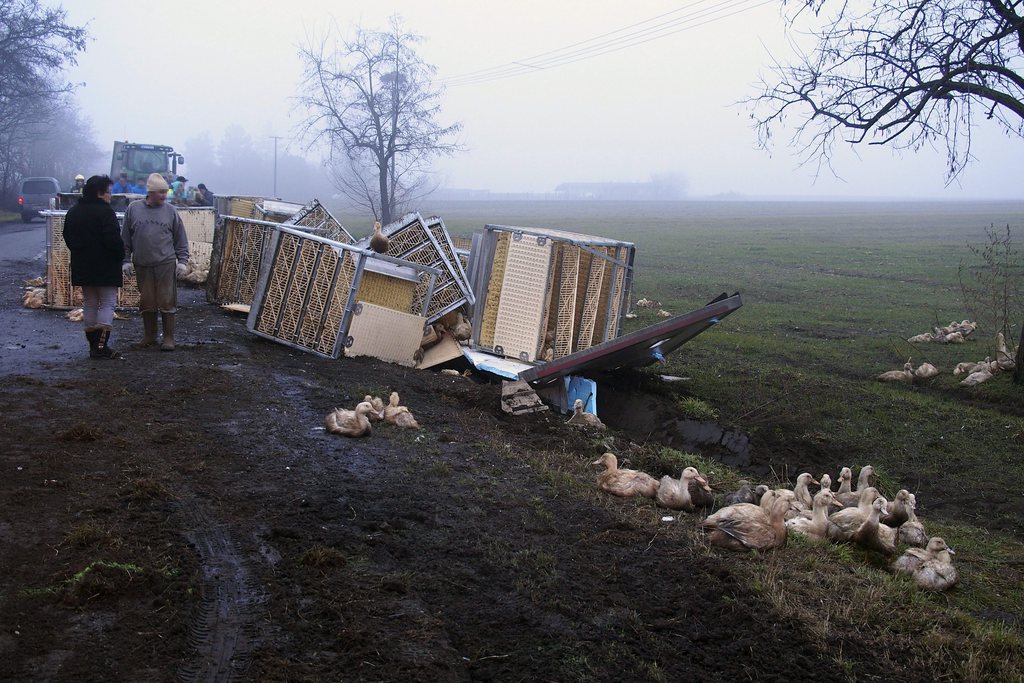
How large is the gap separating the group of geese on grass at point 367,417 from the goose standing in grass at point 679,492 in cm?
245

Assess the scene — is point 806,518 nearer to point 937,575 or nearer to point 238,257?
point 937,575

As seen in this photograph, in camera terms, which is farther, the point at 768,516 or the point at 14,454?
the point at 14,454

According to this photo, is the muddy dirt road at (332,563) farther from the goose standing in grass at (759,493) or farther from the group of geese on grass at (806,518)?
the goose standing in grass at (759,493)

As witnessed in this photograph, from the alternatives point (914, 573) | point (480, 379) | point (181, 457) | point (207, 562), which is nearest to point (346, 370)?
point (480, 379)

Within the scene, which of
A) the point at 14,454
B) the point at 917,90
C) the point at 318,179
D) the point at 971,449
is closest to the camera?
the point at 14,454

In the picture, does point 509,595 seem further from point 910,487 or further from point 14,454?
point 910,487

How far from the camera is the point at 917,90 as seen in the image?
35.7 ft

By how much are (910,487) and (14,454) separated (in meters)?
7.52

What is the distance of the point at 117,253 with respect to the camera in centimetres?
934

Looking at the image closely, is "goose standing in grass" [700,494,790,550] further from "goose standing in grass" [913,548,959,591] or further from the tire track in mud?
the tire track in mud

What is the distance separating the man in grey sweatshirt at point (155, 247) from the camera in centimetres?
950

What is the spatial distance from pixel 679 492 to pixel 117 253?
22.5 feet

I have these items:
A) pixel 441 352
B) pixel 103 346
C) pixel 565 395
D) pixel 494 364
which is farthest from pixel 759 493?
pixel 103 346

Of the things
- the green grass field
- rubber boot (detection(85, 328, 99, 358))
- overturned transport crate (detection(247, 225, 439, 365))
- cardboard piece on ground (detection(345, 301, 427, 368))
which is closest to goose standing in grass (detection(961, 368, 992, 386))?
the green grass field
